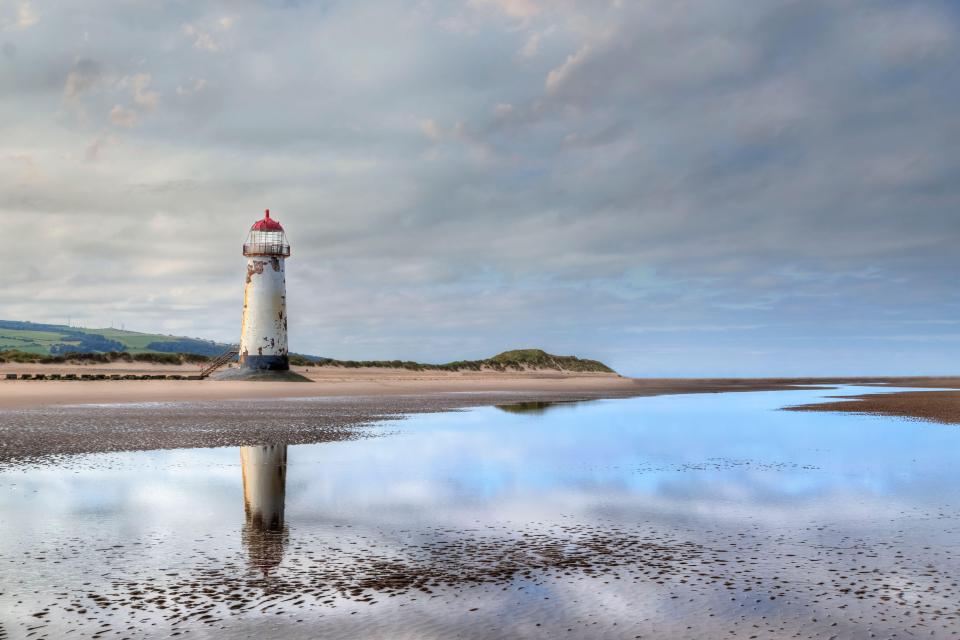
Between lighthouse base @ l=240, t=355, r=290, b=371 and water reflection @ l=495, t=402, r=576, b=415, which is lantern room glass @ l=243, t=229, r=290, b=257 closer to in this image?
lighthouse base @ l=240, t=355, r=290, b=371

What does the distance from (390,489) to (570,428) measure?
17.5m

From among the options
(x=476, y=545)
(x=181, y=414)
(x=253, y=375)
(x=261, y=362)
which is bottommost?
(x=476, y=545)

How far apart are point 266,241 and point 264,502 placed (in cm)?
5143

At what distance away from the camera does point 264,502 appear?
47.0 ft

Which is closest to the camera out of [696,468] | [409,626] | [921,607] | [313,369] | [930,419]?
[409,626]

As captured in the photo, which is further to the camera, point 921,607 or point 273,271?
point 273,271

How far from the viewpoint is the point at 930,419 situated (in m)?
37.5

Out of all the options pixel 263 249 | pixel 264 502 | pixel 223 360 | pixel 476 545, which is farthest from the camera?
pixel 223 360

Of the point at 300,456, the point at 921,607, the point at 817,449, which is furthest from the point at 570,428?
the point at 921,607

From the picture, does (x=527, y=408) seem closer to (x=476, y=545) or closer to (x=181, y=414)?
(x=181, y=414)

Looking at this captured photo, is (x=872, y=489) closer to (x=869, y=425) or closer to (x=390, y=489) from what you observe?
(x=390, y=489)

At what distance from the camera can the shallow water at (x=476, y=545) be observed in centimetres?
766

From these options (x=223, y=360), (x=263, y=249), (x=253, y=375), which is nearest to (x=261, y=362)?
(x=253, y=375)

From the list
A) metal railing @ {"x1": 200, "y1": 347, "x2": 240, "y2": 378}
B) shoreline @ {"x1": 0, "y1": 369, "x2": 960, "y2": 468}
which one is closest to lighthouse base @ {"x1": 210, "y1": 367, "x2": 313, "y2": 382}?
shoreline @ {"x1": 0, "y1": 369, "x2": 960, "y2": 468}
